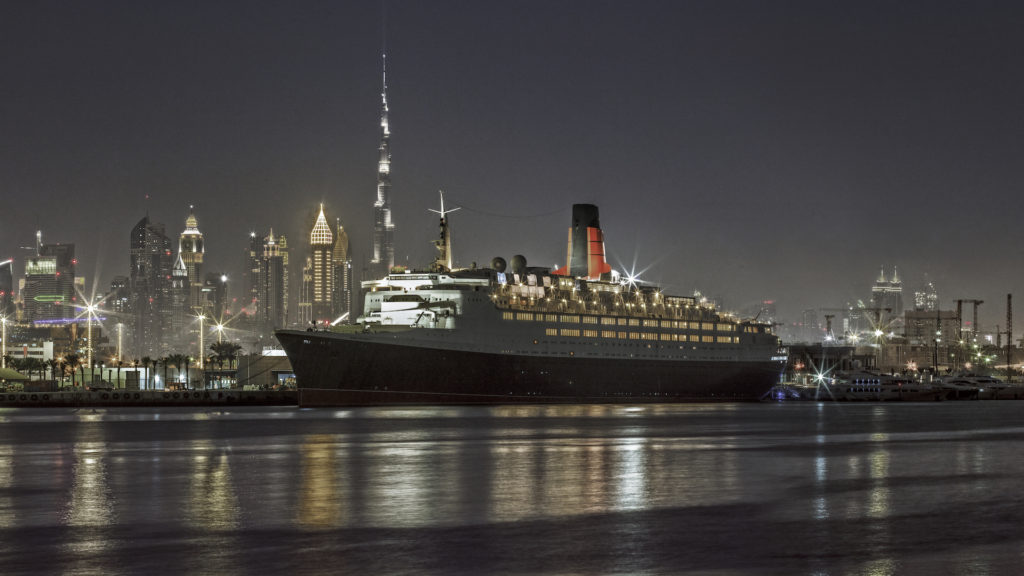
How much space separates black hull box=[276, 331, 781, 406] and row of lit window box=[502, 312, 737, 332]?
123 inches

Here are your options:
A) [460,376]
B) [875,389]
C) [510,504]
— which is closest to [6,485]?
[510,504]

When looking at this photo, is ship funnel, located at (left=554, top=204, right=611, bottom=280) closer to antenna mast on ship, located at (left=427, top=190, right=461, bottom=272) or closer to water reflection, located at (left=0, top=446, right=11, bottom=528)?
antenna mast on ship, located at (left=427, top=190, right=461, bottom=272)

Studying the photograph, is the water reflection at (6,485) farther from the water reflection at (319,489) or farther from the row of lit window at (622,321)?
the row of lit window at (622,321)

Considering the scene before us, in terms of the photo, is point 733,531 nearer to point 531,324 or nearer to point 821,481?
point 821,481

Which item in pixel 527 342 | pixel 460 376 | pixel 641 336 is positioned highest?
pixel 641 336

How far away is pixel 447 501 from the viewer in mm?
29172

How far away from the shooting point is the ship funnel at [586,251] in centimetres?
10900

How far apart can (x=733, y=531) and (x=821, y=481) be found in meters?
11.3

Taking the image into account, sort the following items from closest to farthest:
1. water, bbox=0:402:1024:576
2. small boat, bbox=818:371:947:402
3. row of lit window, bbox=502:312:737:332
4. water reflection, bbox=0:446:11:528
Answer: water, bbox=0:402:1024:576
water reflection, bbox=0:446:11:528
row of lit window, bbox=502:312:737:332
small boat, bbox=818:371:947:402

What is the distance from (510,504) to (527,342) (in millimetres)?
63520

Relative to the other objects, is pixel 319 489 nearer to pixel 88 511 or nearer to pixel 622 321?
pixel 88 511

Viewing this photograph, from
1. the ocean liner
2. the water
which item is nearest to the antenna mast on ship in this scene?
the ocean liner

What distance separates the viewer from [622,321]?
10044cm

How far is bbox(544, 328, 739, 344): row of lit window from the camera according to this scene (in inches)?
3743
